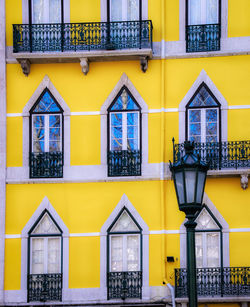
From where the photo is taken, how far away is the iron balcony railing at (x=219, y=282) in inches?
690

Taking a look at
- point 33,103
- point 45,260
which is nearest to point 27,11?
point 33,103

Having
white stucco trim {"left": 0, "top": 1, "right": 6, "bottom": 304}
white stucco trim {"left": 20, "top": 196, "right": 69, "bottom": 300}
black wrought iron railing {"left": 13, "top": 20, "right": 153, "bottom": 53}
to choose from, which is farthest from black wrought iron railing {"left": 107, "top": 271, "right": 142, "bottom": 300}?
black wrought iron railing {"left": 13, "top": 20, "right": 153, "bottom": 53}

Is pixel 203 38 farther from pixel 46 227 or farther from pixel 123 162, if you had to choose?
pixel 46 227

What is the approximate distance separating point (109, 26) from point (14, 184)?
4.64m

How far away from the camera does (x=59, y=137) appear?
1855 centimetres

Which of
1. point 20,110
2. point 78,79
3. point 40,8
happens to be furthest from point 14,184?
point 40,8

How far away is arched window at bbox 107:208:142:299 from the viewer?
1780 cm

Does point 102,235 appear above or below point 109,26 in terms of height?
below

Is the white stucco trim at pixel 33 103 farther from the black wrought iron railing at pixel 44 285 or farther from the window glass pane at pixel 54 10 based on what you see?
the black wrought iron railing at pixel 44 285

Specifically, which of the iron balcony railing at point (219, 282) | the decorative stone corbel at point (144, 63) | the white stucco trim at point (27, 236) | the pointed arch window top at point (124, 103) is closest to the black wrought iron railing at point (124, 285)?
the iron balcony railing at point (219, 282)

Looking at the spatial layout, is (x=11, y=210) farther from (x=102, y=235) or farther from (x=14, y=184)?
(x=102, y=235)

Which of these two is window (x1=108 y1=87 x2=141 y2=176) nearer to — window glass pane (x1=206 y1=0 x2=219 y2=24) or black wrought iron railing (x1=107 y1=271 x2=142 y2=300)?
black wrought iron railing (x1=107 y1=271 x2=142 y2=300)

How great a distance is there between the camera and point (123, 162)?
60.0ft

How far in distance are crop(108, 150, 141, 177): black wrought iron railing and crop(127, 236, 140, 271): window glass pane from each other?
1641 mm
